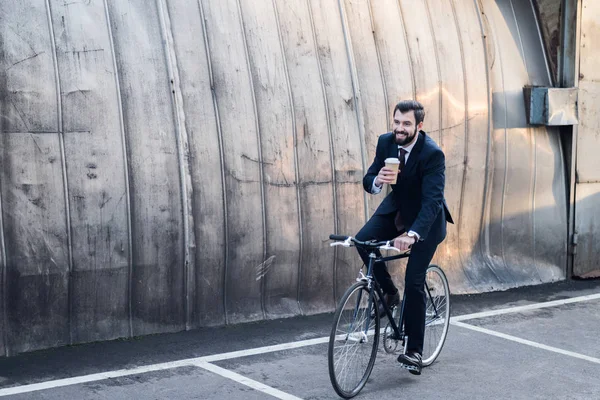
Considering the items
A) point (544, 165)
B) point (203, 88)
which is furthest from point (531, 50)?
point (203, 88)

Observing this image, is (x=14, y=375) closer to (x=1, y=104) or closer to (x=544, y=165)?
(x=1, y=104)

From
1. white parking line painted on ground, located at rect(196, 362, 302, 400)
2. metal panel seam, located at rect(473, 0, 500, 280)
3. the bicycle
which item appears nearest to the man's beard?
the bicycle

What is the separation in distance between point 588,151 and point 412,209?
439 cm

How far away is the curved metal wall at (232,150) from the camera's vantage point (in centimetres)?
636

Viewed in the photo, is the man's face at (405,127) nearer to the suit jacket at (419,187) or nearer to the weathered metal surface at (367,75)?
the suit jacket at (419,187)

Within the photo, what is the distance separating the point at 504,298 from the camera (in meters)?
8.78

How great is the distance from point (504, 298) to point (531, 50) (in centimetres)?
277

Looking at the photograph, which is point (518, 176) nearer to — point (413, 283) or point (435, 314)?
point (435, 314)

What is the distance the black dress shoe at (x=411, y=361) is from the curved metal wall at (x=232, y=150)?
73.0 inches

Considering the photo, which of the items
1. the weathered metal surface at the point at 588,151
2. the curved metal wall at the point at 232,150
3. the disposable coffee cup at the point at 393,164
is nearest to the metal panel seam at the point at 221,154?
the curved metal wall at the point at 232,150

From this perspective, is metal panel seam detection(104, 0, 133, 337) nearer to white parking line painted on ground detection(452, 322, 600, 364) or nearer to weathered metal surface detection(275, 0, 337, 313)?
weathered metal surface detection(275, 0, 337, 313)

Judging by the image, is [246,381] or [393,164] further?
[246,381]

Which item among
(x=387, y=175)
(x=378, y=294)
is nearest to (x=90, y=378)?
(x=378, y=294)

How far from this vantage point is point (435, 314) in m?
6.53
